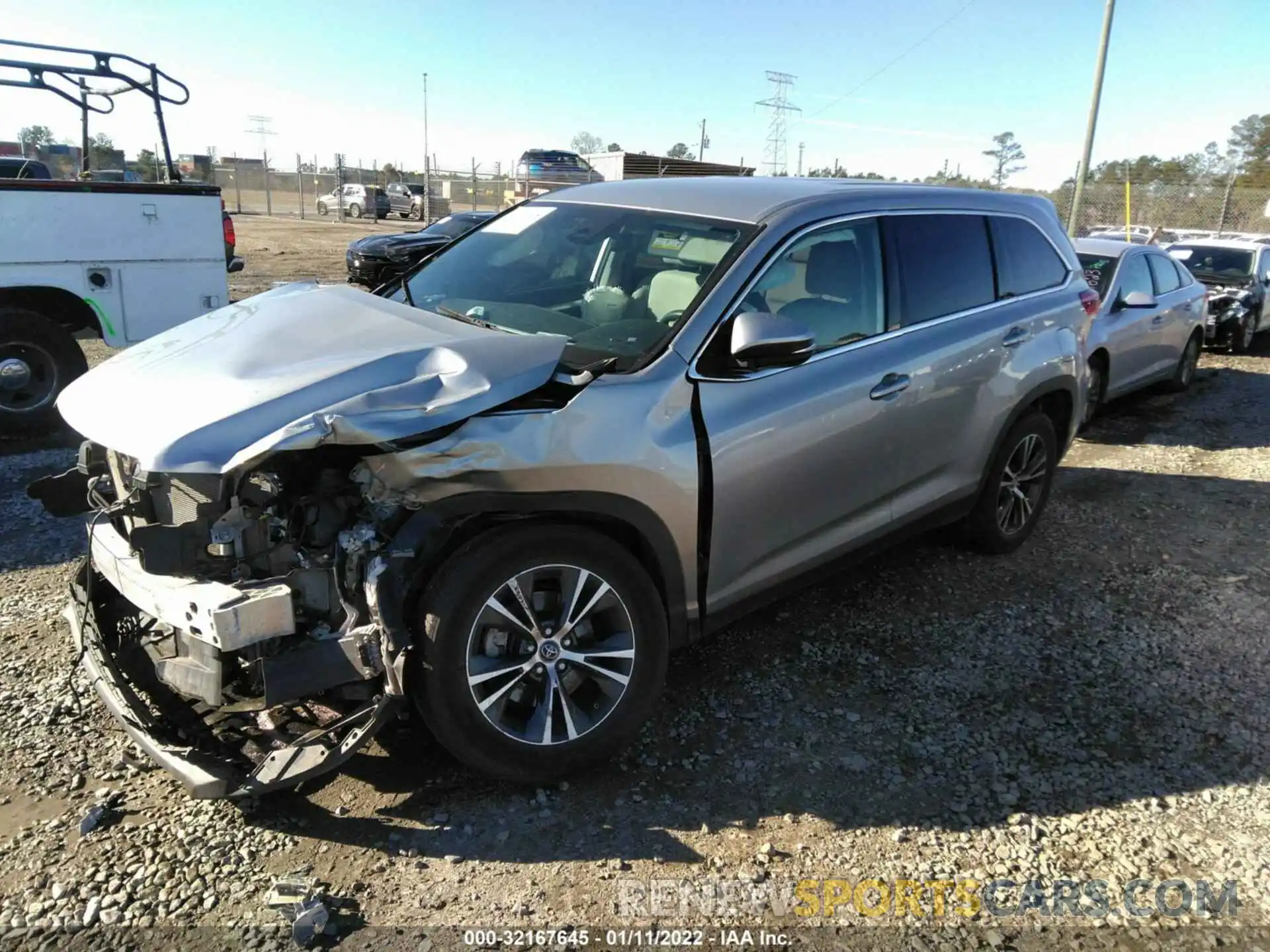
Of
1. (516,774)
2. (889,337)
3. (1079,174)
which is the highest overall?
(1079,174)

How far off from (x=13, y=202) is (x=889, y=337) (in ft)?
20.4

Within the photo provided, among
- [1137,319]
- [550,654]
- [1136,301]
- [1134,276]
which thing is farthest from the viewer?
[1134,276]

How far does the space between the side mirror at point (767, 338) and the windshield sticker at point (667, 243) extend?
1.86ft

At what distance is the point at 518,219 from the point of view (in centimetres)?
430

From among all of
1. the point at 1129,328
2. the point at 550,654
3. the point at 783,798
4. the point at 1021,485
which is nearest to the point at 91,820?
the point at 550,654

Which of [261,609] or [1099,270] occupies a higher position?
[1099,270]

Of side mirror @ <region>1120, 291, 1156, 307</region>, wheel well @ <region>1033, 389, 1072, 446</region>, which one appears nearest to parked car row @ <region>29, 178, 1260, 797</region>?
wheel well @ <region>1033, 389, 1072, 446</region>

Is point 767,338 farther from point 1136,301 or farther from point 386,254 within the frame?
point 386,254

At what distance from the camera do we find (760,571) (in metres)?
3.40

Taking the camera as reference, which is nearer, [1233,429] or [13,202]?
[13,202]

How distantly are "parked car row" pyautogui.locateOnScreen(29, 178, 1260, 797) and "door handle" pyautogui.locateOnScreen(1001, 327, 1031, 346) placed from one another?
15.0 inches

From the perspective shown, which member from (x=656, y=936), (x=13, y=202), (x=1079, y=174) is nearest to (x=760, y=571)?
(x=656, y=936)

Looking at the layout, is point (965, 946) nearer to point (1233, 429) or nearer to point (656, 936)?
point (656, 936)

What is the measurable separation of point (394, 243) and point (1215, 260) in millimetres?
12758
